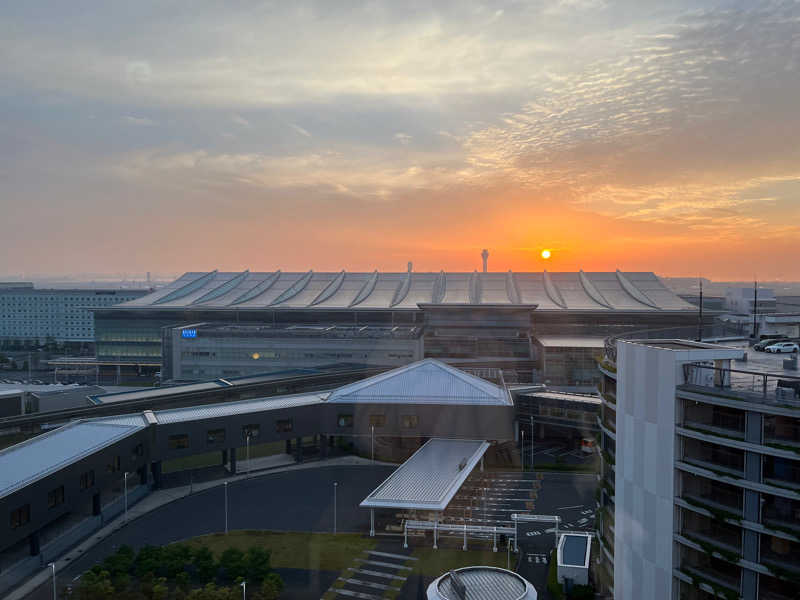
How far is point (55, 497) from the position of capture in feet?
77.0

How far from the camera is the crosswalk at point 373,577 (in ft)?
67.0

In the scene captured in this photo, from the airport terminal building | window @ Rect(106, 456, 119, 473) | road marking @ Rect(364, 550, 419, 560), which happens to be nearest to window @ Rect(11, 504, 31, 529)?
window @ Rect(106, 456, 119, 473)

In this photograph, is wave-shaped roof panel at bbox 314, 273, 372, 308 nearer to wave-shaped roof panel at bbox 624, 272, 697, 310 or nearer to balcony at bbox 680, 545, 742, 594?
wave-shaped roof panel at bbox 624, 272, 697, 310

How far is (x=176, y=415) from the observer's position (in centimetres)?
3347

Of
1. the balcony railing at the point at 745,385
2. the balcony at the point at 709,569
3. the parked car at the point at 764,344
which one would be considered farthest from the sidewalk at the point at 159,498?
the balcony railing at the point at 745,385

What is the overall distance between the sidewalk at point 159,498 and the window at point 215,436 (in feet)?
6.58

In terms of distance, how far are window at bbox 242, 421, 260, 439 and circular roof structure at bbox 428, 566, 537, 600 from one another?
1863cm

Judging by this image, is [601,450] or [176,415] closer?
[601,450]

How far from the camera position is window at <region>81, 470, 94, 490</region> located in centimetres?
2525

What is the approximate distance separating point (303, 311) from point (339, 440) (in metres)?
28.9

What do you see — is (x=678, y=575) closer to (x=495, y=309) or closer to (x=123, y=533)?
(x=123, y=533)

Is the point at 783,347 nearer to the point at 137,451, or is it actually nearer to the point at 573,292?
the point at 137,451

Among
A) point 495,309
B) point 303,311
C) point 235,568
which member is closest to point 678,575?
point 235,568

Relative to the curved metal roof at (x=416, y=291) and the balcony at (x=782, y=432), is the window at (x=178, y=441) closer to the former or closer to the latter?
the balcony at (x=782, y=432)
